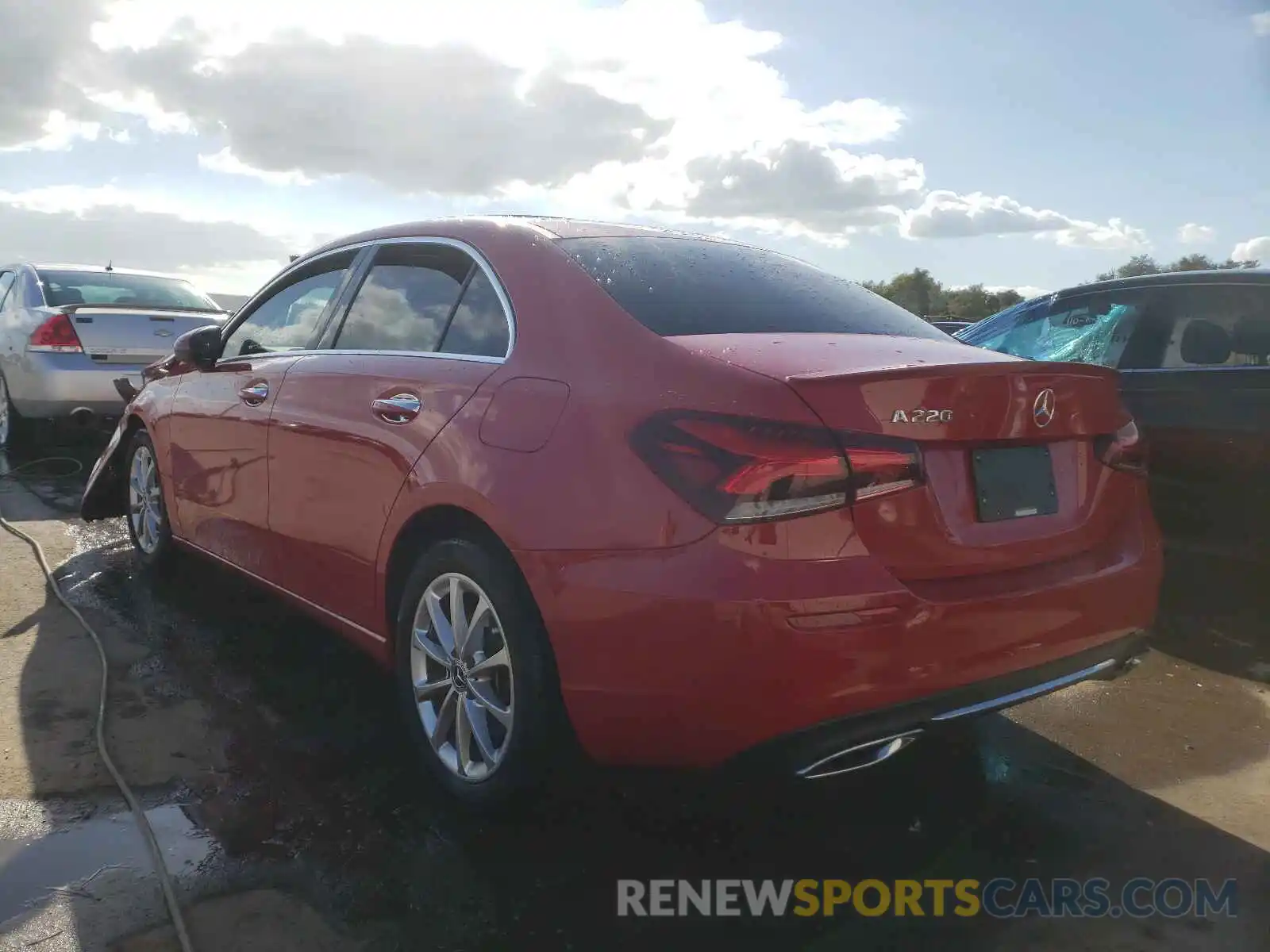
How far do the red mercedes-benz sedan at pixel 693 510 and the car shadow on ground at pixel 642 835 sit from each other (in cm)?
23

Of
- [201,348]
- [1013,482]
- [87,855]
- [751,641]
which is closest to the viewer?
[751,641]

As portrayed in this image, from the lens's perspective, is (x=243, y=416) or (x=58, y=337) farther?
(x=58, y=337)

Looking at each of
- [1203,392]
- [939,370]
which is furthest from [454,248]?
[1203,392]

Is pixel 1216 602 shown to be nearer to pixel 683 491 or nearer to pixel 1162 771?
pixel 1162 771

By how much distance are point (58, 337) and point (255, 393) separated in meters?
4.80

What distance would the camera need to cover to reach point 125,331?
800 centimetres

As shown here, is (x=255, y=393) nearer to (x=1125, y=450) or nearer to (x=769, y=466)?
(x=769, y=466)

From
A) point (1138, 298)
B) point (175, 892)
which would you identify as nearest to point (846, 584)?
point (175, 892)

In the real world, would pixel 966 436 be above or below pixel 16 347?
above

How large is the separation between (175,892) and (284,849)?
28 cm

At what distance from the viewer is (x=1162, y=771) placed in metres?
3.39

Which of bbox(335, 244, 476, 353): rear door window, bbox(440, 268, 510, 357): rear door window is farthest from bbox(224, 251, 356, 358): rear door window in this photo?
bbox(440, 268, 510, 357): rear door window

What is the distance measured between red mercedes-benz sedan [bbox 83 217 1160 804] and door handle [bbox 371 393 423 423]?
10 mm

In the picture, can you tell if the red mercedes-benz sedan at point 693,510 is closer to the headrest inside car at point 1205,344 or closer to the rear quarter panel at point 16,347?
the headrest inside car at point 1205,344
